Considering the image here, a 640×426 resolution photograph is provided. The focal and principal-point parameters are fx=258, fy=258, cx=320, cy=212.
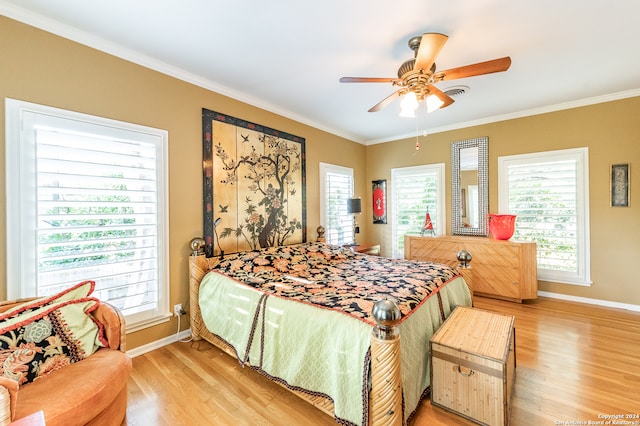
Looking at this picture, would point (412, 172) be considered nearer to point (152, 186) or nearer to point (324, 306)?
point (324, 306)

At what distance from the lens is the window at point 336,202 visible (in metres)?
4.21

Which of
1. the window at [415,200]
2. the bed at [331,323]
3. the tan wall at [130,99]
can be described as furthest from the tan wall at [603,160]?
the tan wall at [130,99]

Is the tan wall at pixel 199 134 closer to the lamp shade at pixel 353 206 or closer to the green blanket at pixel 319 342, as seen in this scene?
the lamp shade at pixel 353 206

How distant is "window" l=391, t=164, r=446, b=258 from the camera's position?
4.43 metres

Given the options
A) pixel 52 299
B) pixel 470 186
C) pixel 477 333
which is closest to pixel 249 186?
pixel 52 299

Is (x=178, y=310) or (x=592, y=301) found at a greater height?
(x=178, y=310)

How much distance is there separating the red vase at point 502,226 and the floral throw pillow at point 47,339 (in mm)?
4407

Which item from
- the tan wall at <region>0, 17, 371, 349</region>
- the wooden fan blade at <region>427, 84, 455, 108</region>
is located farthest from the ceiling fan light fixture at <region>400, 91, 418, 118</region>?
the tan wall at <region>0, 17, 371, 349</region>

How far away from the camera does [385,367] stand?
1.22 m

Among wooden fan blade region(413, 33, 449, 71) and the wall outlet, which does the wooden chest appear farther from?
the wall outlet

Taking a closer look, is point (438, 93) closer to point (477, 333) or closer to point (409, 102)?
point (409, 102)

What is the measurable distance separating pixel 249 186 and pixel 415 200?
119 inches

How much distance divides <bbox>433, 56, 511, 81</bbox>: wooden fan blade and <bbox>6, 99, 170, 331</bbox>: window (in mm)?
2465

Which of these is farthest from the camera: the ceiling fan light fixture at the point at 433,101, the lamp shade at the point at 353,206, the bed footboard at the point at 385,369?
the lamp shade at the point at 353,206
